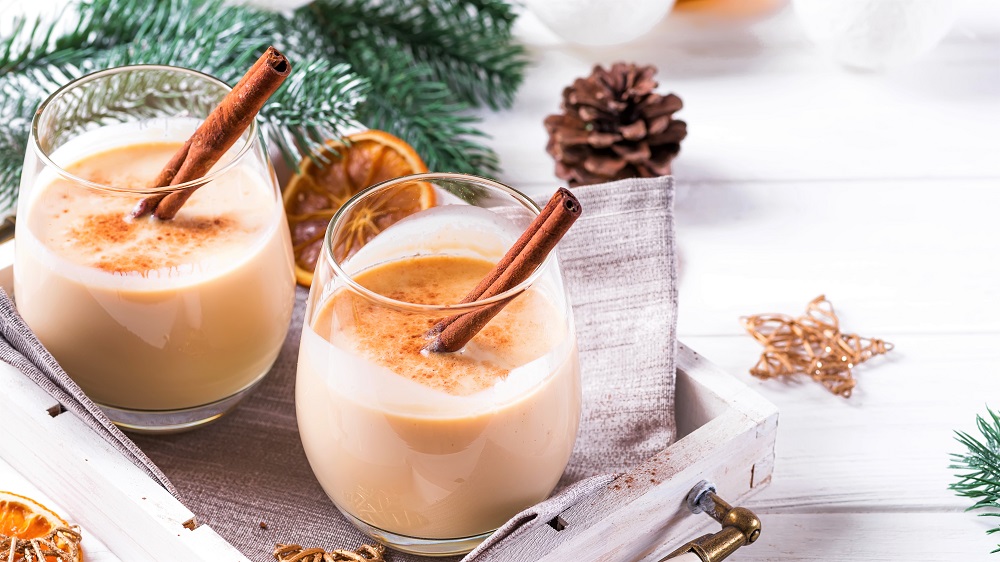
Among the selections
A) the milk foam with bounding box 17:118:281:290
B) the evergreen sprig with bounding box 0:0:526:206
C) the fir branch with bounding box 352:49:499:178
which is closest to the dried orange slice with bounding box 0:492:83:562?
the milk foam with bounding box 17:118:281:290

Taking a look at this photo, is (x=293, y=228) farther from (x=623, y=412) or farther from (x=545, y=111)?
(x=545, y=111)

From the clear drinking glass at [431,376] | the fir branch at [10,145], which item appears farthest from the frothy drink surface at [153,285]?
the fir branch at [10,145]

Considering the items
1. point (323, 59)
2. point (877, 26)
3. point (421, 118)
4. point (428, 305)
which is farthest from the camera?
point (877, 26)

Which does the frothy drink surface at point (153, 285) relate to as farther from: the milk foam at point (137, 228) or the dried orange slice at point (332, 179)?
the dried orange slice at point (332, 179)

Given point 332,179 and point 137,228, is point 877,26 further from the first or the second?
point 137,228

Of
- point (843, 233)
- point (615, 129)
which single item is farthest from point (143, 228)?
point (843, 233)

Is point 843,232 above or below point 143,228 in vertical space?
below

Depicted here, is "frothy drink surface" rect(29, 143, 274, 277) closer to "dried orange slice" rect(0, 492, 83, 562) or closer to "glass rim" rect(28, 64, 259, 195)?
"glass rim" rect(28, 64, 259, 195)

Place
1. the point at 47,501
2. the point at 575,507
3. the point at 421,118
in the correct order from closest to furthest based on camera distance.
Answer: the point at 575,507 → the point at 47,501 → the point at 421,118
